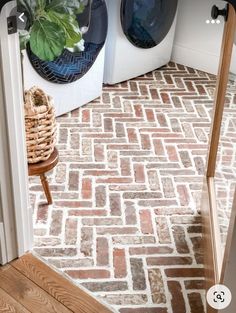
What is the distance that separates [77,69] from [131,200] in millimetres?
1009

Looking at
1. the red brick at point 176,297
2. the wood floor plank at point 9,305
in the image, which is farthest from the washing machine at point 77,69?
the red brick at point 176,297

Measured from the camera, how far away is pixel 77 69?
9.70ft

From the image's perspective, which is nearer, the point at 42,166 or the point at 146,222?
the point at 42,166

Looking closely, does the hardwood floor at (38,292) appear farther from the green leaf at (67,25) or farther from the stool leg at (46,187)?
the green leaf at (67,25)

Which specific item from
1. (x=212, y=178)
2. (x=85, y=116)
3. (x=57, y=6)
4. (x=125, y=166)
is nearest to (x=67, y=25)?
(x=57, y=6)

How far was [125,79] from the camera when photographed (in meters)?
3.66

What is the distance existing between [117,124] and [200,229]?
111 cm

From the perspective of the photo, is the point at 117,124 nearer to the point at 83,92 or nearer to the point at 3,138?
the point at 83,92

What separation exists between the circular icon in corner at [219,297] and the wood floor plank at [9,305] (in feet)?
2.23

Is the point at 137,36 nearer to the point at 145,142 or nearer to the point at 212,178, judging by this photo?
the point at 145,142

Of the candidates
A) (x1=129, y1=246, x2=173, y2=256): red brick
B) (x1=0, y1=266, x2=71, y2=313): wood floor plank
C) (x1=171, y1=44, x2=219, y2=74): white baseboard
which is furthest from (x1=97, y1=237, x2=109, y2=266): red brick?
(x1=171, y1=44, x2=219, y2=74): white baseboard

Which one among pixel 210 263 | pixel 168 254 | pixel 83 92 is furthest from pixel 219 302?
pixel 83 92

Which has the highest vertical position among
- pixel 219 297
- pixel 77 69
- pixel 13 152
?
pixel 13 152

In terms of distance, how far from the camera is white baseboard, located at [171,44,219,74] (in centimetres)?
384
